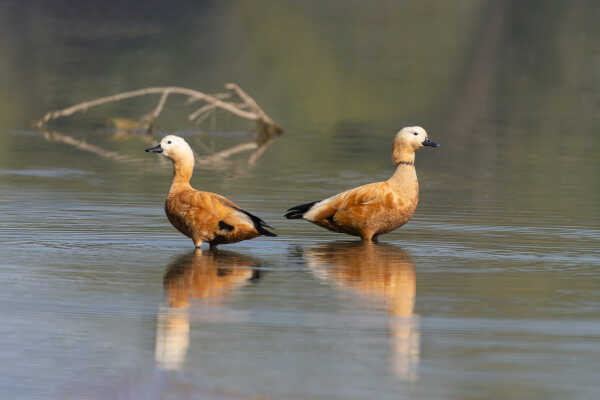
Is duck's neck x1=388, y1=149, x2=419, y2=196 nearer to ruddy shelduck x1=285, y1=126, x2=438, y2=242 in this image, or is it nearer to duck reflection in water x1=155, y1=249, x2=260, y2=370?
ruddy shelduck x1=285, y1=126, x2=438, y2=242

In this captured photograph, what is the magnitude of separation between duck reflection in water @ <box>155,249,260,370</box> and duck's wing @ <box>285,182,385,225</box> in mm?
1437

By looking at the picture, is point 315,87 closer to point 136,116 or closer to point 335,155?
point 136,116

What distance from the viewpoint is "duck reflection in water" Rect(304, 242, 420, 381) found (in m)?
8.92

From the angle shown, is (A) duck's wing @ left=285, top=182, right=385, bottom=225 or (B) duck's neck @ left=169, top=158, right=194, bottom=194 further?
(A) duck's wing @ left=285, top=182, right=385, bottom=225

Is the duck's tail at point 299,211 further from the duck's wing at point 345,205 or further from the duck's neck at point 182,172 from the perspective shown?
the duck's neck at point 182,172

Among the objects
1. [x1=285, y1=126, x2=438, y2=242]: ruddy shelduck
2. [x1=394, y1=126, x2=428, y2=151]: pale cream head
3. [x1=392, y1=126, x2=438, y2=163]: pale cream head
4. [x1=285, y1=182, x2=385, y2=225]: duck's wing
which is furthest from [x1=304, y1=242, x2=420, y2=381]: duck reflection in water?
[x1=394, y1=126, x2=428, y2=151]: pale cream head

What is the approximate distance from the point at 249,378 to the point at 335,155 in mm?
18043

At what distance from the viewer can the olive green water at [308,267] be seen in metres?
8.36

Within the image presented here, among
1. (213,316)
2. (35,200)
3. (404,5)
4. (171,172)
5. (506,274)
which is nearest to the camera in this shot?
(213,316)

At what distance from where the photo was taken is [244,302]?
10.6 metres

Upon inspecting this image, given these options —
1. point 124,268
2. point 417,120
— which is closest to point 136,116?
point 417,120

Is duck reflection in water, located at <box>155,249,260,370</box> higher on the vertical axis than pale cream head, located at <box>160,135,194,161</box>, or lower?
lower

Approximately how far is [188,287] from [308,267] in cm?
159

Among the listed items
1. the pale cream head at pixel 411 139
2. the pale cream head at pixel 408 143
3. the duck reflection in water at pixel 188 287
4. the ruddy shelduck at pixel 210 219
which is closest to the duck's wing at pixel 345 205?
the pale cream head at pixel 408 143
